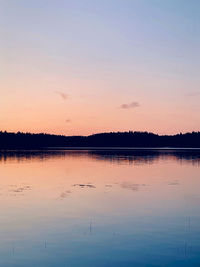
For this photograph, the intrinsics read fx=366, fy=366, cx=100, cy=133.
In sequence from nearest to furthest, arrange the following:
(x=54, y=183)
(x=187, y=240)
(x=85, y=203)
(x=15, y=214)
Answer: (x=187, y=240), (x=15, y=214), (x=85, y=203), (x=54, y=183)

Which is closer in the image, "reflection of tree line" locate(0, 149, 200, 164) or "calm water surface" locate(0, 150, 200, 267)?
"calm water surface" locate(0, 150, 200, 267)

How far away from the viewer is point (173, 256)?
1678cm

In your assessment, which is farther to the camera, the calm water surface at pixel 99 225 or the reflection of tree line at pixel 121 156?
the reflection of tree line at pixel 121 156

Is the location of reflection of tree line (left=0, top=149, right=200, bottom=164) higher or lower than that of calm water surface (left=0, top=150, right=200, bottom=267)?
higher

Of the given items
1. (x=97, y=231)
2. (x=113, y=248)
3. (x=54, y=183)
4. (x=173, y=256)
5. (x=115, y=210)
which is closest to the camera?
(x=173, y=256)

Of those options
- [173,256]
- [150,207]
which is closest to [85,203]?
[150,207]

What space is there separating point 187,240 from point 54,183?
82.8ft

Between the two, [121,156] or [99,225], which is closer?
[99,225]

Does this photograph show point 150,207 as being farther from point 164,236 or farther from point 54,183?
point 54,183

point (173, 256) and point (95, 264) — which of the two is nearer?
point (95, 264)

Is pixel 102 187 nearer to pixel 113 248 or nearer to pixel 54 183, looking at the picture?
pixel 54 183

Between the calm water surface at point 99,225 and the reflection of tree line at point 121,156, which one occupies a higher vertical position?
the reflection of tree line at point 121,156

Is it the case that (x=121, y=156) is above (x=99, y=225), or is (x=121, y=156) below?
above

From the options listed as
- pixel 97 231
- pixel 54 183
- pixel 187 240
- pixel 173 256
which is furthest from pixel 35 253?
pixel 54 183
